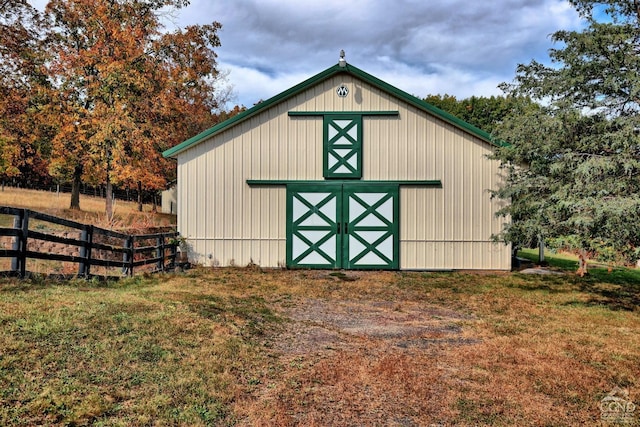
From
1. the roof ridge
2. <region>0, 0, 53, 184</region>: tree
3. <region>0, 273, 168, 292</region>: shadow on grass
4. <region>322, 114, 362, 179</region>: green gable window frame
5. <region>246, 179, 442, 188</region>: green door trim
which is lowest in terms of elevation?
<region>0, 273, 168, 292</region>: shadow on grass

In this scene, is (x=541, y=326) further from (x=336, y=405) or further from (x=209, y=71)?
(x=209, y=71)

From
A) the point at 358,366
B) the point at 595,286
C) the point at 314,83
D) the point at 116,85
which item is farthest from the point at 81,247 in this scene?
the point at 116,85

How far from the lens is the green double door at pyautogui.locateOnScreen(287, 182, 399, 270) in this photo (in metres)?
12.5

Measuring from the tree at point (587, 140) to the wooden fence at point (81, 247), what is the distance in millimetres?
8801

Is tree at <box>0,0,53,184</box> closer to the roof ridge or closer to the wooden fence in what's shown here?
the wooden fence

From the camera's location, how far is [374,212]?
12.5 m

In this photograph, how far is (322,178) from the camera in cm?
1266

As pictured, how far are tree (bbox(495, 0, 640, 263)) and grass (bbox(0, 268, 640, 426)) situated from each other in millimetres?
1542

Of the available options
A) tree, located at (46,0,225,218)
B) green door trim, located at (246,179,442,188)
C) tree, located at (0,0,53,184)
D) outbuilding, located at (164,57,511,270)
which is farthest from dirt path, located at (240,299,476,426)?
tree, located at (0,0,53,184)

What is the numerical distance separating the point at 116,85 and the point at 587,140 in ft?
63.9

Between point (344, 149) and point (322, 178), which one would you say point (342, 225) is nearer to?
point (322, 178)

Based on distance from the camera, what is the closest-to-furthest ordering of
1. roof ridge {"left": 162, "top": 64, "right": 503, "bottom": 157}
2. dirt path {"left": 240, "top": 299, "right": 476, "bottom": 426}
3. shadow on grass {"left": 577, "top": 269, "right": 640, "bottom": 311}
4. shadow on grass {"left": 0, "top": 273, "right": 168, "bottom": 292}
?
dirt path {"left": 240, "top": 299, "right": 476, "bottom": 426}, shadow on grass {"left": 0, "top": 273, "right": 168, "bottom": 292}, shadow on grass {"left": 577, "top": 269, "right": 640, "bottom": 311}, roof ridge {"left": 162, "top": 64, "right": 503, "bottom": 157}

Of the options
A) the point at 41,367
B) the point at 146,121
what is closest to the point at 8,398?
the point at 41,367

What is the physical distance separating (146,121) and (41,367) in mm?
19322
